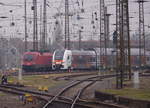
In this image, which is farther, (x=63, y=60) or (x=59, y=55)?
(x=59, y=55)

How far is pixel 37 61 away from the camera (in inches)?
2104

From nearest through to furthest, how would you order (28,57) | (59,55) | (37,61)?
(37,61) < (59,55) < (28,57)

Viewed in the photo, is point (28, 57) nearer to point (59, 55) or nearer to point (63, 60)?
point (59, 55)

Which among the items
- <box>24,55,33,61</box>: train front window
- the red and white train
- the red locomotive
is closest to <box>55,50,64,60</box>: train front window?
the red and white train

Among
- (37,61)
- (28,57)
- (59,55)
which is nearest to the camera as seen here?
(37,61)

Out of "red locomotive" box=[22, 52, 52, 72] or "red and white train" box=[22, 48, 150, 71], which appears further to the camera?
"red and white train" box=[22, 48, 150, 71]

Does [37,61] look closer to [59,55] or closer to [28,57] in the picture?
[28,57]

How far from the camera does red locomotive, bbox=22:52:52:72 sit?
175 ft

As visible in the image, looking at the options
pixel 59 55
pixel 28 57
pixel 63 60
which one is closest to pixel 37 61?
pixel 28 57

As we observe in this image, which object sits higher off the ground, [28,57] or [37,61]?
[28,57]

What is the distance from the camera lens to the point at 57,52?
177ft

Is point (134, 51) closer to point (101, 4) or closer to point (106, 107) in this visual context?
point (101, 4)

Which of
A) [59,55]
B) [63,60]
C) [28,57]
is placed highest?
[59,55]

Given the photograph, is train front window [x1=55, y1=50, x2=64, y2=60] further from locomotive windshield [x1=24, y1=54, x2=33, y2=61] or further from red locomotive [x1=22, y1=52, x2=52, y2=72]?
locomotive windshield [x1=24, y1=54, x2=33, y2=61]
